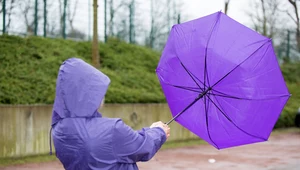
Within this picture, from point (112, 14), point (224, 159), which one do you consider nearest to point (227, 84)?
point (224, 159)

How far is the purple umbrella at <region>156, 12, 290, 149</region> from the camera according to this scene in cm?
415

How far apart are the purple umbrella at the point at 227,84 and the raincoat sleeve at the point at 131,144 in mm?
1317

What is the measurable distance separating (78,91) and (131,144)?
444 millimetres

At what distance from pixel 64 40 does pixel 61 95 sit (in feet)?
47.8

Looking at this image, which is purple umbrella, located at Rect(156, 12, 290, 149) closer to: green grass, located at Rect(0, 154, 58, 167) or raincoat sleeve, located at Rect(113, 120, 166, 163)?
raincoat sleeve, located at Rect(113, 120, 166, 163)

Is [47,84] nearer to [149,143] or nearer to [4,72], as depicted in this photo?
[4,72]

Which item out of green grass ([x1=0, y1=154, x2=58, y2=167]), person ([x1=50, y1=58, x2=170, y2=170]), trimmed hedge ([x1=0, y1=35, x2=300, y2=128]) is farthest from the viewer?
trimmed hedge ([x1=0, y1=35, x2=300, y2=128])

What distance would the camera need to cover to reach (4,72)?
1277 centimetres

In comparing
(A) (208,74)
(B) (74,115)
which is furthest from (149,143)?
(A) (208,74)

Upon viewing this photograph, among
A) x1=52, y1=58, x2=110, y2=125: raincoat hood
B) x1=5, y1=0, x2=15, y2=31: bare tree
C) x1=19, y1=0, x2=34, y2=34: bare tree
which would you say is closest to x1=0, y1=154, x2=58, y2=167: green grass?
x1=5, y1=0, x2=15, y2=31: bare tree

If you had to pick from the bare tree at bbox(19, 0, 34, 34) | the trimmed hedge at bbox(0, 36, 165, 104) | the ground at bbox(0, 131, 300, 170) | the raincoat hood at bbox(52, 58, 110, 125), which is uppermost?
the bare tree at bbox(19, 0, 34, 34)

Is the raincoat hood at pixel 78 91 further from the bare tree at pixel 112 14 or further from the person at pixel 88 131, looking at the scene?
the bare tree at pixel 112 14

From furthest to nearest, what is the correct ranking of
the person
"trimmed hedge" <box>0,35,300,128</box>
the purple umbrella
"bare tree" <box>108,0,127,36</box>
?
"bare tree" <box>108,0,127,36</box> → "trimmed hedge" <box>0,35,300,128</box> → the purple umbrella → the person

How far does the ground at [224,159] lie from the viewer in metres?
10.6
